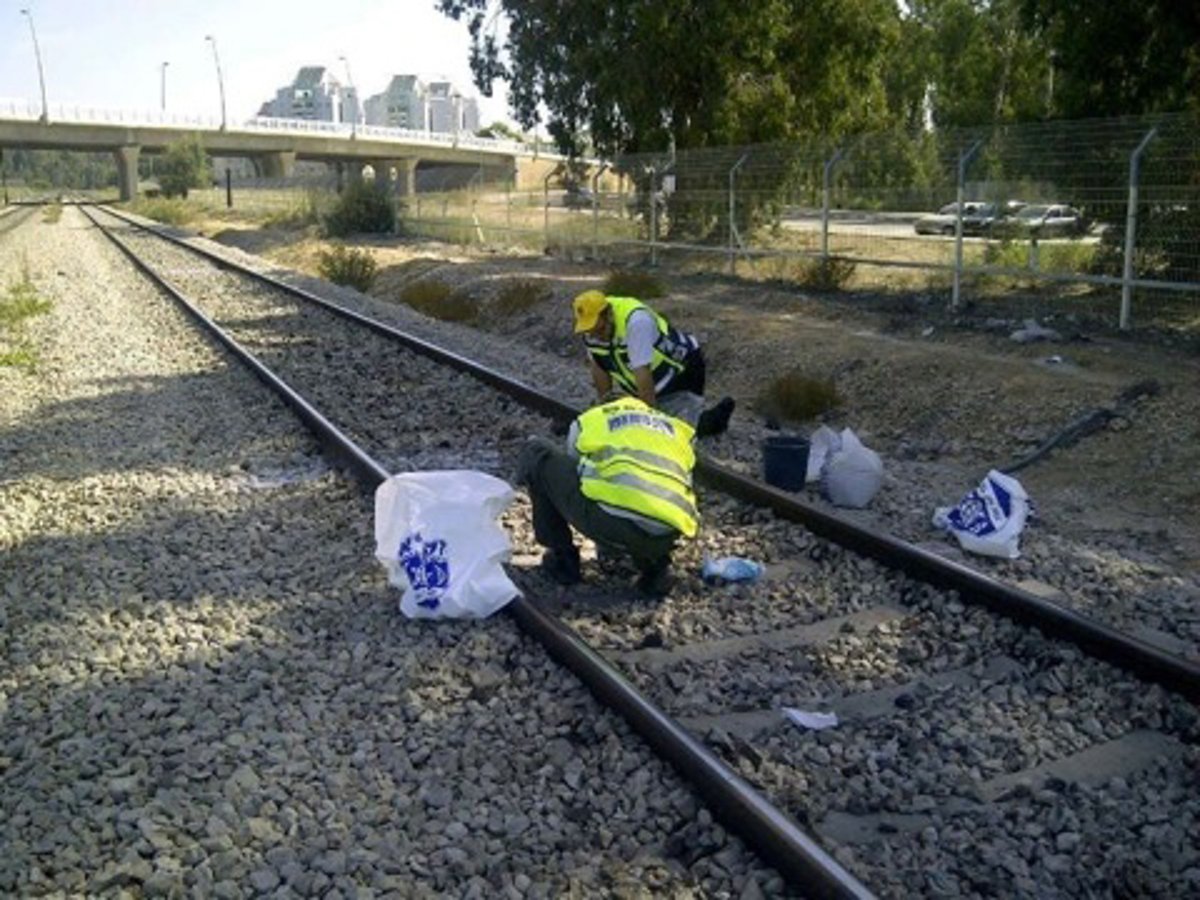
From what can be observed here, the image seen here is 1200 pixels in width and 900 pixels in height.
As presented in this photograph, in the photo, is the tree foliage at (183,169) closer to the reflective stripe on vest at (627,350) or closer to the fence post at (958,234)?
the fence post at (958,234)

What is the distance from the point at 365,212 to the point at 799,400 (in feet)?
110

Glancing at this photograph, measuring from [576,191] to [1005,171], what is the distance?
14838 millimetres

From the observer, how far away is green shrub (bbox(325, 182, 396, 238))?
42781 millimetres

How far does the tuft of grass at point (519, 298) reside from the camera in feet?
65.1

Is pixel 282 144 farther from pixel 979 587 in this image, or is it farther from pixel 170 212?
pixel 979 587

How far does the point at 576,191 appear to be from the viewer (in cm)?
2903

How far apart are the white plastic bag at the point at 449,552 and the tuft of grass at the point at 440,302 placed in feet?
47.9

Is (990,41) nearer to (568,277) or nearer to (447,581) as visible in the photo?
(568,277)

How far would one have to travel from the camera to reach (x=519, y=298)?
2006cm

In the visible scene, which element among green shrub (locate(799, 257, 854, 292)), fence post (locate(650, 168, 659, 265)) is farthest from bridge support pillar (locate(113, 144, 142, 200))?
green shrub (locate(799, 257, 854, 292))

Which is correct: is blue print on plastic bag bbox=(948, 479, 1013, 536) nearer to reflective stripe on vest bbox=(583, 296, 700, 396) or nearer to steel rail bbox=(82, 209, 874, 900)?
reflective stripe on vest bbox=(583, 296, 700, 396)

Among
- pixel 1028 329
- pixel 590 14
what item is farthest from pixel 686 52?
pixel 1028 329

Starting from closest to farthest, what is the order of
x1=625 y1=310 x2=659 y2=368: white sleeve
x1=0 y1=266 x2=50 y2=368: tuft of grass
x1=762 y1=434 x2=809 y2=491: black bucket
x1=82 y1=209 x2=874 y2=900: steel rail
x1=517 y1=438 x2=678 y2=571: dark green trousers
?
x1=82 y1=209 x2=874 y2=900: steel rail → x1=517 y1=438 x2=678 y2=571: dark green trousers → x1=625 y1=310 x2=659 y2=368: white sleeve → x1=762 y1=434 x2=809 y2=491: black bucket → x1=0 y1=266 x2=50 y2=368: tuft of grass

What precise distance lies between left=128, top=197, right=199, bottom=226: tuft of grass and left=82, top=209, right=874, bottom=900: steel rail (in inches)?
Answer: 2497
